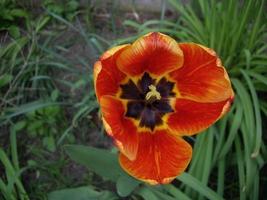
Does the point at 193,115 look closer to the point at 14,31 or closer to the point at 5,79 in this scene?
the point at 5,79

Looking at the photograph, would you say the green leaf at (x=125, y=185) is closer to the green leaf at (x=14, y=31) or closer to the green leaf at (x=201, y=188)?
the green leaf at (x=201, y=188)

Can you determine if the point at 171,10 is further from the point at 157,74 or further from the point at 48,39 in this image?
the point at 157,74

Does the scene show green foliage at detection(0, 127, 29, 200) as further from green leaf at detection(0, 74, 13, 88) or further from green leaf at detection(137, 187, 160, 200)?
green leaf at detection(137, 187, 160, 200)

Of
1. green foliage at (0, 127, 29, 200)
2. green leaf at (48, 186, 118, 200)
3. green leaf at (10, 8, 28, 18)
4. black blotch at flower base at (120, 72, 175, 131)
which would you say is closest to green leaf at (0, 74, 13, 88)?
green foliage at (0, 127, 29, 200)

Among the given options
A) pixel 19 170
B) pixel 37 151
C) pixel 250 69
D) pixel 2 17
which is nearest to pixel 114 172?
pixel 19 170

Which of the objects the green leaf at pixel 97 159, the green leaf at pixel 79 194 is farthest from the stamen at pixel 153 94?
the green leaf at pixel 79 194

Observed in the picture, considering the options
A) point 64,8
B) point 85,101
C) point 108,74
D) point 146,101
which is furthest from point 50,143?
point 108,74
